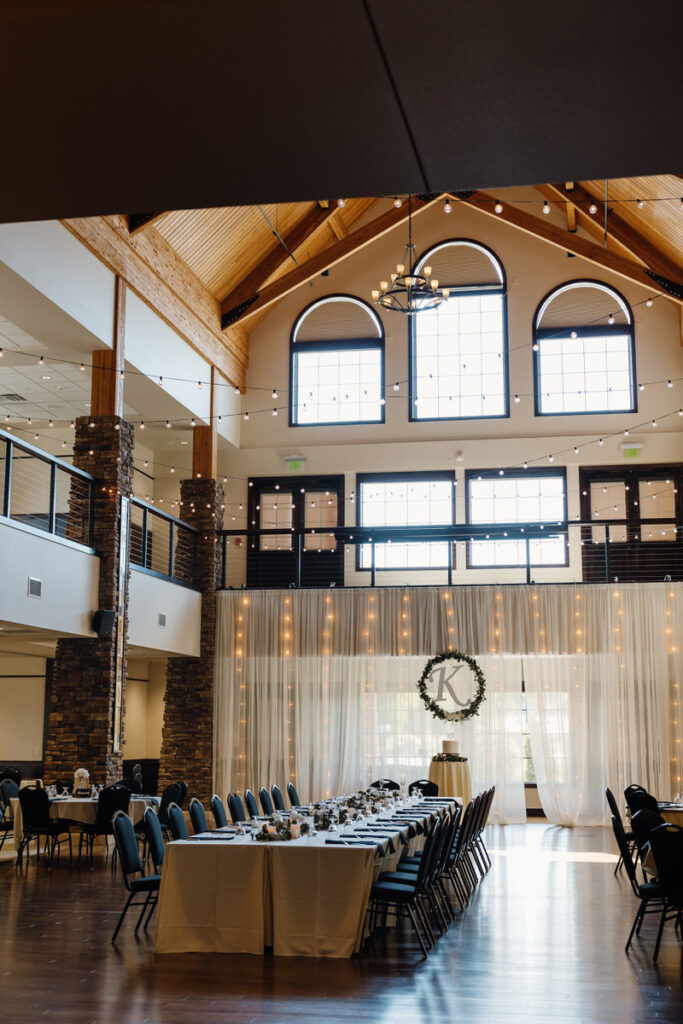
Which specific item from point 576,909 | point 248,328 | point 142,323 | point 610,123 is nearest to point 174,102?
point 610,123

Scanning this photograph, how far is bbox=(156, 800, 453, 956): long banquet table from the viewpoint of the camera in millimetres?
6723

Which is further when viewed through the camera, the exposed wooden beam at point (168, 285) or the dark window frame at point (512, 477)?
the dark window frame at point (512, 477)

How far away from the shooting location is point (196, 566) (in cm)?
1606

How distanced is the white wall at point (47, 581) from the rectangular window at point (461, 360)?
304 inches

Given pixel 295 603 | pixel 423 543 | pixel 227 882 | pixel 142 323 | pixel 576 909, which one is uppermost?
pixel 142 323

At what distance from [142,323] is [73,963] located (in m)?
9.22

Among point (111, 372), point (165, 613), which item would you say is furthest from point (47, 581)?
point (165, 613)

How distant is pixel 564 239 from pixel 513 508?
448 cm

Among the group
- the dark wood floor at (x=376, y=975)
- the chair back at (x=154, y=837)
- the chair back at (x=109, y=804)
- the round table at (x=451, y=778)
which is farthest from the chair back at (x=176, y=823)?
the round table at (x=451, y=778)

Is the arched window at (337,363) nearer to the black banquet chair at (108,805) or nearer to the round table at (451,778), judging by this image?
the round table at (451,778)

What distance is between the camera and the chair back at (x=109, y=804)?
10719mm

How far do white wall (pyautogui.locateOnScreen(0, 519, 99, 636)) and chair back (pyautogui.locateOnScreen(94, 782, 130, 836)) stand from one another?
182cm

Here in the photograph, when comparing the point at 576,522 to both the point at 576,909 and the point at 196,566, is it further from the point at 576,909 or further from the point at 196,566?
the point at 576,909

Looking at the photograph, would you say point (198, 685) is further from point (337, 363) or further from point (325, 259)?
point (325, 259)
